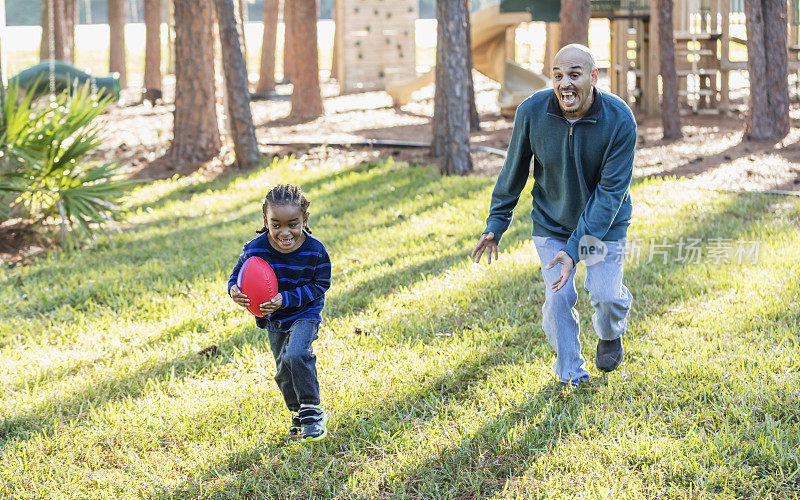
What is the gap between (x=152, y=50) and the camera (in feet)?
69.2

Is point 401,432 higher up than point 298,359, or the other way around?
point 298,359

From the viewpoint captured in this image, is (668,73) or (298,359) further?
(668,73)

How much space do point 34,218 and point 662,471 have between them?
6753 mm

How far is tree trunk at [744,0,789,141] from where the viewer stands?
11805 mm

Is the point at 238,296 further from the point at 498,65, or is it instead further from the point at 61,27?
the point at 61,27

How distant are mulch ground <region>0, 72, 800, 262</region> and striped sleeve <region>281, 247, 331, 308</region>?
5209 mm

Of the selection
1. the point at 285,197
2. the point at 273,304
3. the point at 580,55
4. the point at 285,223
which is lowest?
the point at 273,304

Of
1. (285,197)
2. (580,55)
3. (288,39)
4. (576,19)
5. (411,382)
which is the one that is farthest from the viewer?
(288,39)

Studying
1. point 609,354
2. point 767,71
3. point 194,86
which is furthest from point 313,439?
point 767,71

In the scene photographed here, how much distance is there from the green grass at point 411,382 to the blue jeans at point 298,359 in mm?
269

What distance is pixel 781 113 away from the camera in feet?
40.3

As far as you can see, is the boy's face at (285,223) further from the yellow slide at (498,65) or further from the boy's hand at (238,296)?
the yellow slide at (498,65)

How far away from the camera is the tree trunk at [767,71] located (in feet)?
38.7

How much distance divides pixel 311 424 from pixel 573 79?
1966mm
